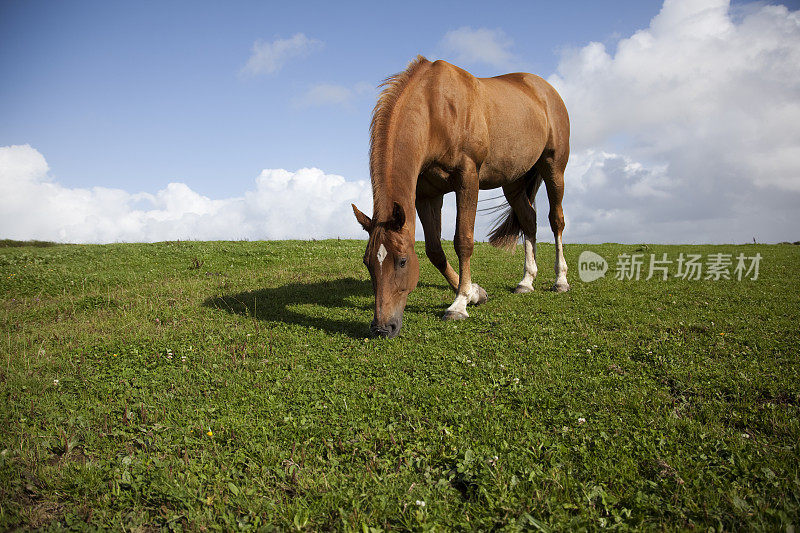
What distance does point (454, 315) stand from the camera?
766 cm

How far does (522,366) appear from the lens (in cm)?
547

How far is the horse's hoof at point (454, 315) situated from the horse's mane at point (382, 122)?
253 cm

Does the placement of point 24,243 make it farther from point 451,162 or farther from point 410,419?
point 410,419

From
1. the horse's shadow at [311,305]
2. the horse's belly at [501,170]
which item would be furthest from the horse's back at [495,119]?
the horse's shadow at [311,305]

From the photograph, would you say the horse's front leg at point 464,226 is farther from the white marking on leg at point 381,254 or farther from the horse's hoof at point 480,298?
the white marking on leg at point 381,254

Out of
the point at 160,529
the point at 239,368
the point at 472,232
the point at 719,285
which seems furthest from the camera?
the point at 719,285

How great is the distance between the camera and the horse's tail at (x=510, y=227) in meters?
10.9

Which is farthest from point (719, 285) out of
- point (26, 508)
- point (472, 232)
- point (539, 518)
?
point (26, 508)

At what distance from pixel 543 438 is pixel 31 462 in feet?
14.9

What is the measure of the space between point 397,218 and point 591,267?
10.2 metres

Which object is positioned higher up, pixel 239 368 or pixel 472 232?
pixel 472 232

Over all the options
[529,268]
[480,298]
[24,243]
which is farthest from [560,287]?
[24,243]

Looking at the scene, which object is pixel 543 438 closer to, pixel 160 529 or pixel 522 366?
pixel 522 366

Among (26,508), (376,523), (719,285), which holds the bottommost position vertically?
(26,508)
